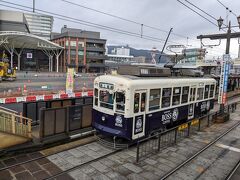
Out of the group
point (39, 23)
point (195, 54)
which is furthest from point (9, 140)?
point (39, 23)

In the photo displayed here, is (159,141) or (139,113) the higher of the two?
(139,113)

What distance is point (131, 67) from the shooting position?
10.2 metres

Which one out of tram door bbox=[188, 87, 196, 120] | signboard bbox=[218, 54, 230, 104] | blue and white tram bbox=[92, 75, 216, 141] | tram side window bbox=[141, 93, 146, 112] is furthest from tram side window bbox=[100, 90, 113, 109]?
signboard bbox=[218, 54, 230, 104]

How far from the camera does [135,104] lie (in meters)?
8.43

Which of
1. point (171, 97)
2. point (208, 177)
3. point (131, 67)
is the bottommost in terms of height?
point (208, 177)

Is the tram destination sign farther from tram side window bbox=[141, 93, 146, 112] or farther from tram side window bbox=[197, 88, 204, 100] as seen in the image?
tram side window bbox=[197, 88, 204, 100]

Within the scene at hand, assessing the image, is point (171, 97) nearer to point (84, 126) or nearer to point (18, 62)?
point (84, 126)

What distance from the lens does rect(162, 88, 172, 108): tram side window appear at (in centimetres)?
978

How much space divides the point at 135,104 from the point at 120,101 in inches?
23.9

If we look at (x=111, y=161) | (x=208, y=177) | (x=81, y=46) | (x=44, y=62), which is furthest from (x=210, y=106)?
(x=44, y=62)

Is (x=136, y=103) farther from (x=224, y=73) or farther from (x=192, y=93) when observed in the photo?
(x=224, y=73)

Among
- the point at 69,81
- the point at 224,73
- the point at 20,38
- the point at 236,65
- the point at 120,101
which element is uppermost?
the point at 20,38

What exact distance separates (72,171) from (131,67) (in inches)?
213

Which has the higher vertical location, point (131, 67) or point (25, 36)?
point (25, 36)
